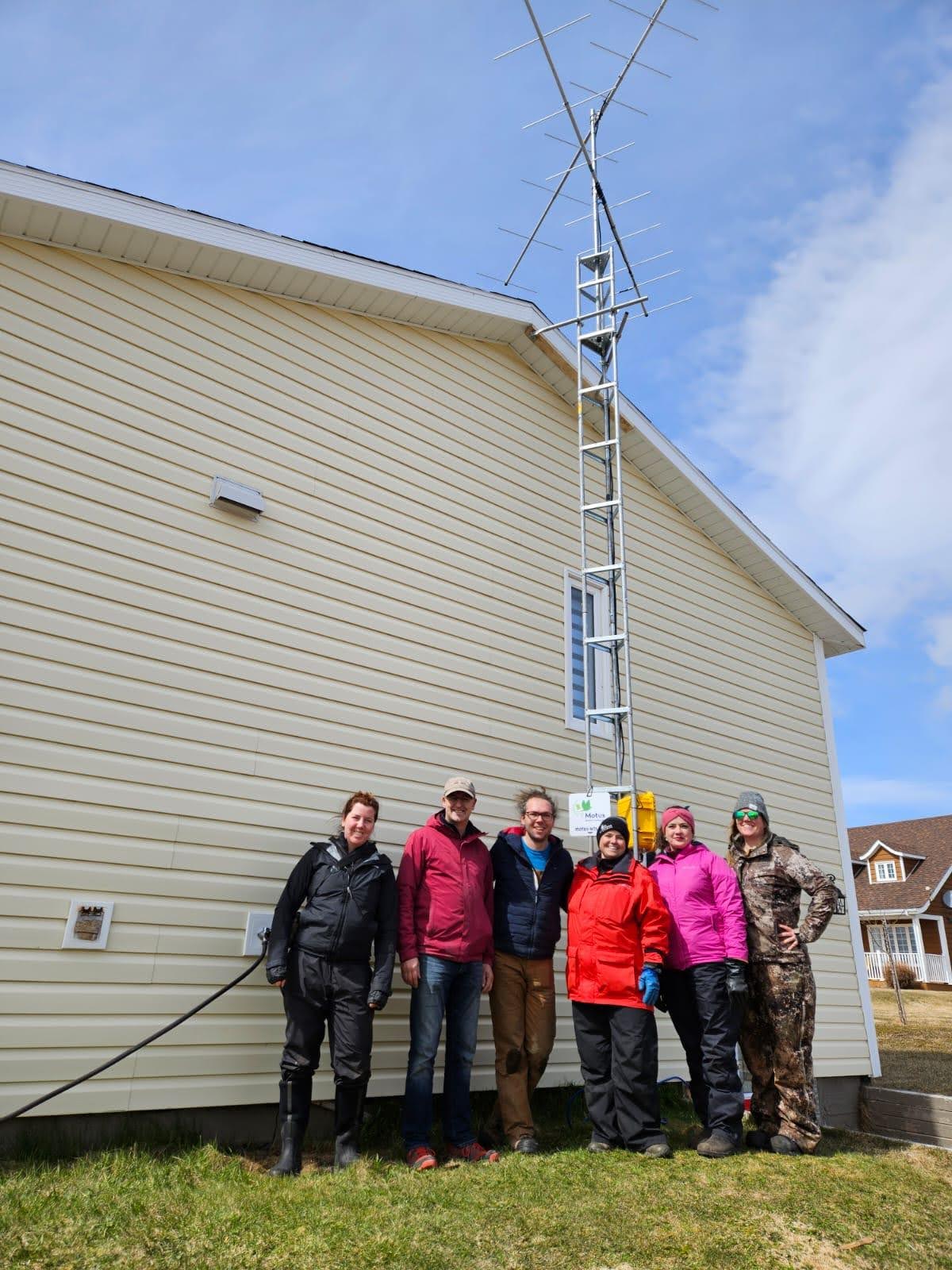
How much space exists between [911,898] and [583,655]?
26270 millimetres

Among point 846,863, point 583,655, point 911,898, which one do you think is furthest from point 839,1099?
point 911,898

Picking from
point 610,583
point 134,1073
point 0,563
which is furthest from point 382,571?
point 134,1073

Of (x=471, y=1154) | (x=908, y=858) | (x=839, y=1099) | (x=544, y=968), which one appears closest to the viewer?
(x=471, y=1154)

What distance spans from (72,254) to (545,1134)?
Answer: 5792mm

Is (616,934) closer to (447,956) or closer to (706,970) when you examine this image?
(706,970)

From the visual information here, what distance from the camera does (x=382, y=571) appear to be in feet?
21.7

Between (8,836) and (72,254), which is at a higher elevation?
(72,254)

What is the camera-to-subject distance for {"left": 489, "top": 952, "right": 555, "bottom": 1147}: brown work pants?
539cm

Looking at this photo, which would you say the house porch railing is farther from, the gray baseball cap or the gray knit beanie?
the gray baseball cap

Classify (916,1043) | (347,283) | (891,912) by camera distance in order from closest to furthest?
(347,283) → (916,1043) → (891,912)

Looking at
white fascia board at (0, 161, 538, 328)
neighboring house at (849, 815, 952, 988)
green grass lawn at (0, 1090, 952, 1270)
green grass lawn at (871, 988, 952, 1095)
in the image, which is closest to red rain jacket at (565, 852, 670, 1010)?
green grass lawn at (0, 1090, 952, 1270)

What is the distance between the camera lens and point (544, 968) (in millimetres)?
5590

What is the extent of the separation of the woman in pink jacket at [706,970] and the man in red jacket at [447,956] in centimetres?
107

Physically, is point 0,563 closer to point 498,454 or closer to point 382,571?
point 382,571
